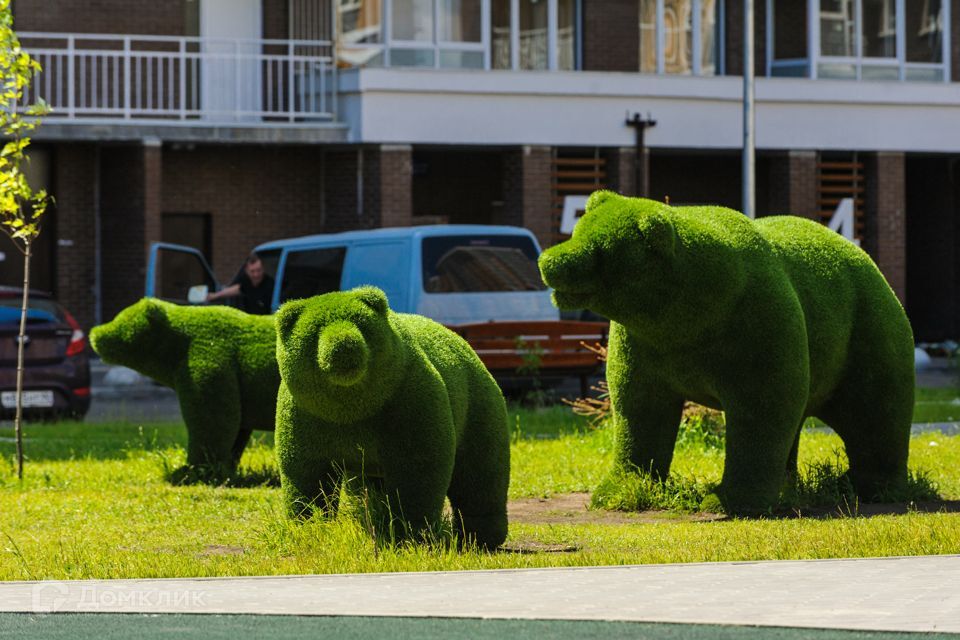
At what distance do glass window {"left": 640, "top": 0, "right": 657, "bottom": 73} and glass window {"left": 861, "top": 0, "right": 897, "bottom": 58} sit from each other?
14.9 feet

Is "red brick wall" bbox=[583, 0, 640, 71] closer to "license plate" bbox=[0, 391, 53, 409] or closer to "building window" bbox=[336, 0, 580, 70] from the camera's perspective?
"building window" bbox=[336, 0, 580, 70]

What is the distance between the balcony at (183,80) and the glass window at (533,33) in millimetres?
3815

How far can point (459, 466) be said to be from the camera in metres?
10.1

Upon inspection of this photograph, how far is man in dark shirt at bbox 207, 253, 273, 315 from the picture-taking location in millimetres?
20906

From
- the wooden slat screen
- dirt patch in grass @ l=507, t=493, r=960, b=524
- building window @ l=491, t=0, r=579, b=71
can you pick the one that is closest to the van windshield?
dirt patch in grass @ l=507, t=493, r=960, b=524

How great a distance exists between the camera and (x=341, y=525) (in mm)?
9742

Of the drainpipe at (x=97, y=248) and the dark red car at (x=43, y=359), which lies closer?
the dark red car at (x=43, y=359)

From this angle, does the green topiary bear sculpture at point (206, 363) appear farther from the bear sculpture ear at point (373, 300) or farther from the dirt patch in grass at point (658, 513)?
the bear sculpture ear at point (373, 300)

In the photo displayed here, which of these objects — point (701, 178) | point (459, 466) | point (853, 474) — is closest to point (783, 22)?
point (701, 178)

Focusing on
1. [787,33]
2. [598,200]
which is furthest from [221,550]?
[787,33]

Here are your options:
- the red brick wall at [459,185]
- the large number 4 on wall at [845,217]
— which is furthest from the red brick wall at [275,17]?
A: the large number 4 on wall at [845,217]

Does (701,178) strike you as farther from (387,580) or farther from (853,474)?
(387,580)

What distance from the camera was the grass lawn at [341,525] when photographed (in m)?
9.52

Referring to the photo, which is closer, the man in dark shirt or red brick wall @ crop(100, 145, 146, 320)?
the man in dark shirt
